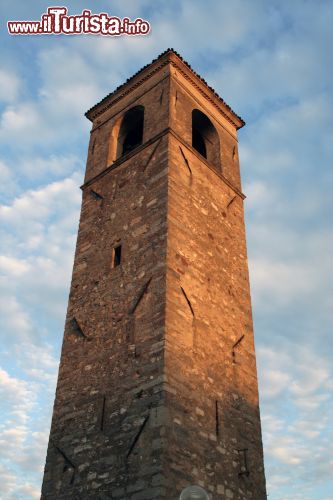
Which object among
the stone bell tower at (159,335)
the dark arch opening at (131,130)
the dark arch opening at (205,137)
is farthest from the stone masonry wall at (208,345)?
the dark arch opening at (131,130)

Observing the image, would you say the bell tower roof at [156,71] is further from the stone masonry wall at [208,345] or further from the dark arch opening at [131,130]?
the stone masonry wall at [208,345]

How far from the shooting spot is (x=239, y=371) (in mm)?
11438

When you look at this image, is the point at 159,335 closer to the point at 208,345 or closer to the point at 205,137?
the point at 208,345

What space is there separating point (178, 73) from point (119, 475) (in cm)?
1127

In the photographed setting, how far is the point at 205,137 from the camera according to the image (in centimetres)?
1666

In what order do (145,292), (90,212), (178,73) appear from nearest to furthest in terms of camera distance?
(145,292), (90,212), (178,73)

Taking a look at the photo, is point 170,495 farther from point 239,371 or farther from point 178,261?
point 178,261

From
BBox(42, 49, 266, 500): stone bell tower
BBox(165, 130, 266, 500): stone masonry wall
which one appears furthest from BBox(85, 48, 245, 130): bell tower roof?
BBox(165, 130, 266, 500): stone masonry wall

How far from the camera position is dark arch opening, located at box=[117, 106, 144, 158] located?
16.1m

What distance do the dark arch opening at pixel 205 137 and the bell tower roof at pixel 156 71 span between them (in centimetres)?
77

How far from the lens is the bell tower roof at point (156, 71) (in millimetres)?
15844

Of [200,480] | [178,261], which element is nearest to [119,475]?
[200,480]

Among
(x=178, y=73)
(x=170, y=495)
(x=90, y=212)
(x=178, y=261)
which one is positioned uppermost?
(x=178, y=73)

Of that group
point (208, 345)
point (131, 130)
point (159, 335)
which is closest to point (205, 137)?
point (131, 130)
